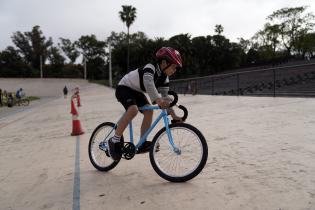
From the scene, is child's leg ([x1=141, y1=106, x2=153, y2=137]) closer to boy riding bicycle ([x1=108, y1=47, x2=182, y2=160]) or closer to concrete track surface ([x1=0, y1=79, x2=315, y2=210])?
boy riding bicycle ([x1=108, y1=47, x2=182, y2=160])

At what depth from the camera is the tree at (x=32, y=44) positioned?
126 meters

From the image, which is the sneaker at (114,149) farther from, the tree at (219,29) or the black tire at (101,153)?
the tree at (219,29)

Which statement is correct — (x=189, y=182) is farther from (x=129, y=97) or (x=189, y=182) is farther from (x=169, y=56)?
(x=169, y=56)

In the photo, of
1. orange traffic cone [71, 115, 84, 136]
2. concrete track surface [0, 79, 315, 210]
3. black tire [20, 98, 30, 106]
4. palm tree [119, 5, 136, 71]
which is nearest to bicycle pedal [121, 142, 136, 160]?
concrete track surface [0, 79, 315, 210]

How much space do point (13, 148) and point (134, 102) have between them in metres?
4.63

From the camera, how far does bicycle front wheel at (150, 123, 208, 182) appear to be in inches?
152

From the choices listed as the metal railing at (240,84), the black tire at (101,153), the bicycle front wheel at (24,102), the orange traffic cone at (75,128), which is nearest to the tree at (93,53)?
the bicycle front wheel at (24,102)

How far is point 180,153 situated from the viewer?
402 centimetres

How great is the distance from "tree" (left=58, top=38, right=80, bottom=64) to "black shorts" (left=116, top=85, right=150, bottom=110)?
123903mm

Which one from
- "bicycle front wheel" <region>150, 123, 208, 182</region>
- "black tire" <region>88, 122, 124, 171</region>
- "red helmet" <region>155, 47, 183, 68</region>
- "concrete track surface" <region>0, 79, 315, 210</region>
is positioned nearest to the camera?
"concrete track surface" <region>0, 79, 315, 210</region>

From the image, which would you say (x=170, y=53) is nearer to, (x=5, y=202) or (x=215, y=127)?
(x=5, y=202)

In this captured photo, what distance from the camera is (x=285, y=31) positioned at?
77.8m

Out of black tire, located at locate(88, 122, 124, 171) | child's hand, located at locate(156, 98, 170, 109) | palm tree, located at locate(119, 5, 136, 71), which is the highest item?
palm tree, located at locate(119, 5, 136, 71)

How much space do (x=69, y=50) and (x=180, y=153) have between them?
127 meters
